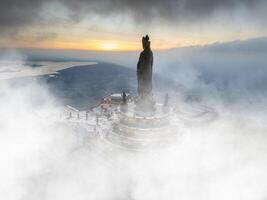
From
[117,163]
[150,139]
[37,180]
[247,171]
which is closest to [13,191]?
[37,180]

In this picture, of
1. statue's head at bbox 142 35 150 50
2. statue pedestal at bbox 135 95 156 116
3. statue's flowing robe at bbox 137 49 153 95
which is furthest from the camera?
statue pedestal at bbox 135 95 156 116

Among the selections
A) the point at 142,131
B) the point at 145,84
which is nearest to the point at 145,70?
the point at 145,84

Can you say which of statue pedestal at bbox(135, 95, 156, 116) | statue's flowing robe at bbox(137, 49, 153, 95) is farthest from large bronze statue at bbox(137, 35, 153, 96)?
statue pedestal at bbox(135, 95, 156, 116)

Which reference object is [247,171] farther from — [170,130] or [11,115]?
[11,115]

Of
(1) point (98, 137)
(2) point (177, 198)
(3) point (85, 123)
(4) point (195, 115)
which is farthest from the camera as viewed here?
(4) point (195, 115)

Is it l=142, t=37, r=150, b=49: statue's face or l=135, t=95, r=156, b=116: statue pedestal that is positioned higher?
l=142, t=37, r=150, b=49: statue's face

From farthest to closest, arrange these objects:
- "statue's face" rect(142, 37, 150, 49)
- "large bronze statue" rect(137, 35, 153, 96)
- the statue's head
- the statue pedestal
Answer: the statue pedestal
"large bronze statue" rect(137, 35, 153, 96)
"statue's face" rect(142, 37, 150, 49)
the statue's head

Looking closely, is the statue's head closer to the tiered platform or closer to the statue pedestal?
the statue pedestal

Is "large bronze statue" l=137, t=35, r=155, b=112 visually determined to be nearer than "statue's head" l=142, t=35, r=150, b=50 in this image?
No

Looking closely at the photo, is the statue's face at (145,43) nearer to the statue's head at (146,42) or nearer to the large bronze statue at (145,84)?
the statue's head at (146,42)

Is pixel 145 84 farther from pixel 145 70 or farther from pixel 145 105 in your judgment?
pixel 145 105

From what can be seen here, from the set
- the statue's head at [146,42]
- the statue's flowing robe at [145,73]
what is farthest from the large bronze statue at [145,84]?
the statue's head at [146,42]
